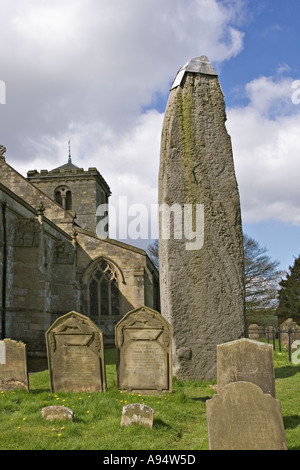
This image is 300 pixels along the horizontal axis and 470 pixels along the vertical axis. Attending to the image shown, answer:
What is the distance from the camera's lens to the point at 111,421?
194 inches

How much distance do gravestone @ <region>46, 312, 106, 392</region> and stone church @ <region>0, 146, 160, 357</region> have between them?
8.00 m

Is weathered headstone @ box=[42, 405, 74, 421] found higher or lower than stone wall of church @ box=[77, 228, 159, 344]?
lower

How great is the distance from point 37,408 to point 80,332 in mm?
1370

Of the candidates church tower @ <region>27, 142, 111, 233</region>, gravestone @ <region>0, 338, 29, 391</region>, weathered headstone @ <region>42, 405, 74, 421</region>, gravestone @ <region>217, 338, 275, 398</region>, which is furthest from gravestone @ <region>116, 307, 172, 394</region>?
church tower @ <region>27, 142, 111, 233</region>

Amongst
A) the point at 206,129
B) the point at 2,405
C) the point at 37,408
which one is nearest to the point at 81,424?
the point at 37,408

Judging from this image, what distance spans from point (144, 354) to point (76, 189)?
89.7 ft

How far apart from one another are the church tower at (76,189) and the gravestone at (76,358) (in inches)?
1013

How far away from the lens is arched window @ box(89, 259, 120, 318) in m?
21.8

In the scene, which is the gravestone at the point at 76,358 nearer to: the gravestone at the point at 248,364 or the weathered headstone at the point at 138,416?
the weathered headstone at the point at 138,416

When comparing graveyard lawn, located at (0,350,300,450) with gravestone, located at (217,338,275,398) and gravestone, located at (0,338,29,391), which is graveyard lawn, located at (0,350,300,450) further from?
gravestone, located at (217,338,275,398)

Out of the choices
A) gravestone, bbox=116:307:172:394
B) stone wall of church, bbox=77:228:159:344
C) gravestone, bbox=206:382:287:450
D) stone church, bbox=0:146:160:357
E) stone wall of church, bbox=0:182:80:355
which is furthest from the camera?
stone wall of church, bbox=77:228:159:344

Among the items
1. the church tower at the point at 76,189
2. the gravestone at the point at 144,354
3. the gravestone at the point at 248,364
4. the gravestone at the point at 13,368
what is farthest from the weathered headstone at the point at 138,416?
the church tower at the point at 76,189

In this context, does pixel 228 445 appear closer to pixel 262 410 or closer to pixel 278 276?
pixel 262 410

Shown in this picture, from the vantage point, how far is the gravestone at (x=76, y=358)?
Answer: 21.3 ft
